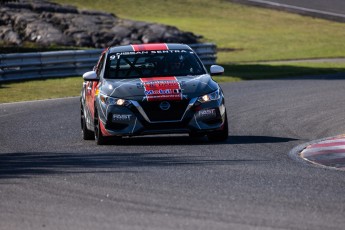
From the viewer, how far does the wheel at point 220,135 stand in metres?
14.5

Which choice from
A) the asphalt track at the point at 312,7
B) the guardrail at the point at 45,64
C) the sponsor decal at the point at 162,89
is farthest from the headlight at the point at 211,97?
the asphalt track at the point at 312,7

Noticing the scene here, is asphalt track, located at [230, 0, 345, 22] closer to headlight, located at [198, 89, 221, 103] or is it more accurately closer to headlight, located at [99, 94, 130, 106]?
headlight, located at [198, 89, 221, 103]

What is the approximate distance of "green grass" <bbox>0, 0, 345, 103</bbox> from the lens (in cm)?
2834

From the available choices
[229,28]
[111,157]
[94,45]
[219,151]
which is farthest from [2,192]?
[229,28]

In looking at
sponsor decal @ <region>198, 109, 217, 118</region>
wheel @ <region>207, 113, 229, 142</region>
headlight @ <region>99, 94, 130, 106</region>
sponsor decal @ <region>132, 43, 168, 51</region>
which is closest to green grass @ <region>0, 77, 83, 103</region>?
sponsor decal @ <region>132, 43, 168, 51</region>

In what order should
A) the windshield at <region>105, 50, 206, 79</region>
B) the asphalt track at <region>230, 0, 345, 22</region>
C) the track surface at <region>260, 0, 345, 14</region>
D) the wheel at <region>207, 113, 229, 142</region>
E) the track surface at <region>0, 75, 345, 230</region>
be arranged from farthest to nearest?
1. the track surface at <region>260, 0, 345, 14</region>
2. the asphalt track at <region>230, 0, 345, 22</region>
3. the windshield at <region>105, 50, 206, 79</region>
4. the wheel at <region>207, 113, 229, 142</region>
5. the track surface at <region>0, 75, 345, 230</region>

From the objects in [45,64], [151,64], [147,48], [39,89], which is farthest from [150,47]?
[45,64]

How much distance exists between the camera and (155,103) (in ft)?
46.4

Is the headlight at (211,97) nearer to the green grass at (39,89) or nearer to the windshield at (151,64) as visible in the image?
the windshield at (151,64)

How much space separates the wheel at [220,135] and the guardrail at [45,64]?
1429 centimetres

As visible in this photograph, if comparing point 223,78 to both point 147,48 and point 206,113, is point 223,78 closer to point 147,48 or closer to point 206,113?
point 147,48

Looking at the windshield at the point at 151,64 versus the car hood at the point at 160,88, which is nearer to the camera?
the car hood at the point at 160,88

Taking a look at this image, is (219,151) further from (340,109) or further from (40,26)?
(40,26)

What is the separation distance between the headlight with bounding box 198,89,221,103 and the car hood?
1.9 inches
